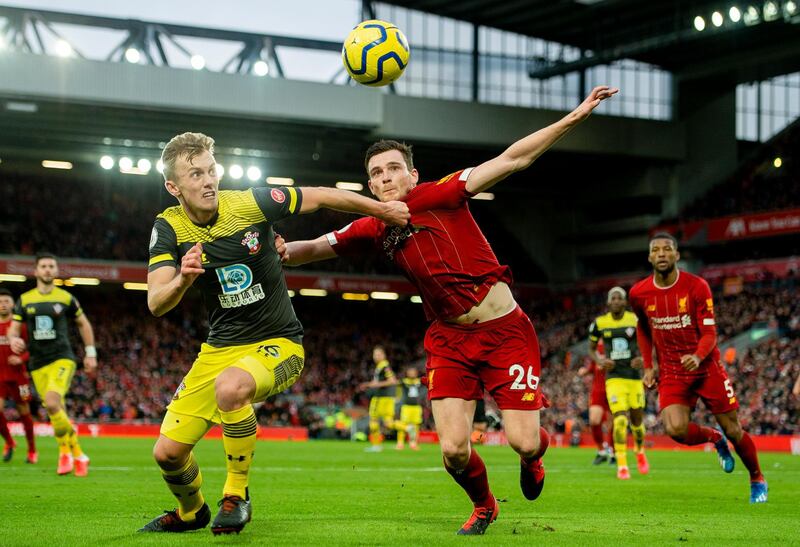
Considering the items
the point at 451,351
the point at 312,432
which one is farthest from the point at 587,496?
the point at 312,432

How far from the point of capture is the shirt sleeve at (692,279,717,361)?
10.5 metres

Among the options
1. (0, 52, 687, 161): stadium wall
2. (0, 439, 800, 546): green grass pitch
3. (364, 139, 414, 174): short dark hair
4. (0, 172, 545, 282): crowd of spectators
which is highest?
(0, 52, 687, 161): stadium wall

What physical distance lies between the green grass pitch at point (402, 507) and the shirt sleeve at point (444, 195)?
7.47ft

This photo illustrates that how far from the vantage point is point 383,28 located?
8984 mm

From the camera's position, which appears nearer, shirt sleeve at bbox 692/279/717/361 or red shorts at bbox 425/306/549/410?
red shorts at bbox 425/306/549/410

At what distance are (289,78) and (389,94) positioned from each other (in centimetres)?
421

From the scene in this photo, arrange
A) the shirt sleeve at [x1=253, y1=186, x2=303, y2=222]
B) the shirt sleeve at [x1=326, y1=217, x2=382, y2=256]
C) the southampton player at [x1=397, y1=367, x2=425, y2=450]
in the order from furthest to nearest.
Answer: the southampton player at [x1=397, y1=367, x2=425, y2=450]
the shirt sleeve at [x1=326, y1=217, x2=382, y2=256]
the shirt sleeve at [x1=253, y1=186, x2=303, y2=222]

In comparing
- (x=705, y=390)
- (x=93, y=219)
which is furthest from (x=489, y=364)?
(x=93, y=219)

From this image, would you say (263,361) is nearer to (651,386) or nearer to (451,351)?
(451,351)

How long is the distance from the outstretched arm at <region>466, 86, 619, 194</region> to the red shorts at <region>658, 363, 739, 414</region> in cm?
447

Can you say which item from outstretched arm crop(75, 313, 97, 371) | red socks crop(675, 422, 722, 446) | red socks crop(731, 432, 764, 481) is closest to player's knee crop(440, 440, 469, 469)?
red socks crop(675, 422, 722, 446)

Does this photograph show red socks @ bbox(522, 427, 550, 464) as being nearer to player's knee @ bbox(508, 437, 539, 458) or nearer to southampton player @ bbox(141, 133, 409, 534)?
player's knee @ bbox(508, 437, 539, 458)

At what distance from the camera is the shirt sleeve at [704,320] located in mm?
10484

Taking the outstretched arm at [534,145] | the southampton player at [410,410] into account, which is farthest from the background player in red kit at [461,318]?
the southampton player at [410,410]
